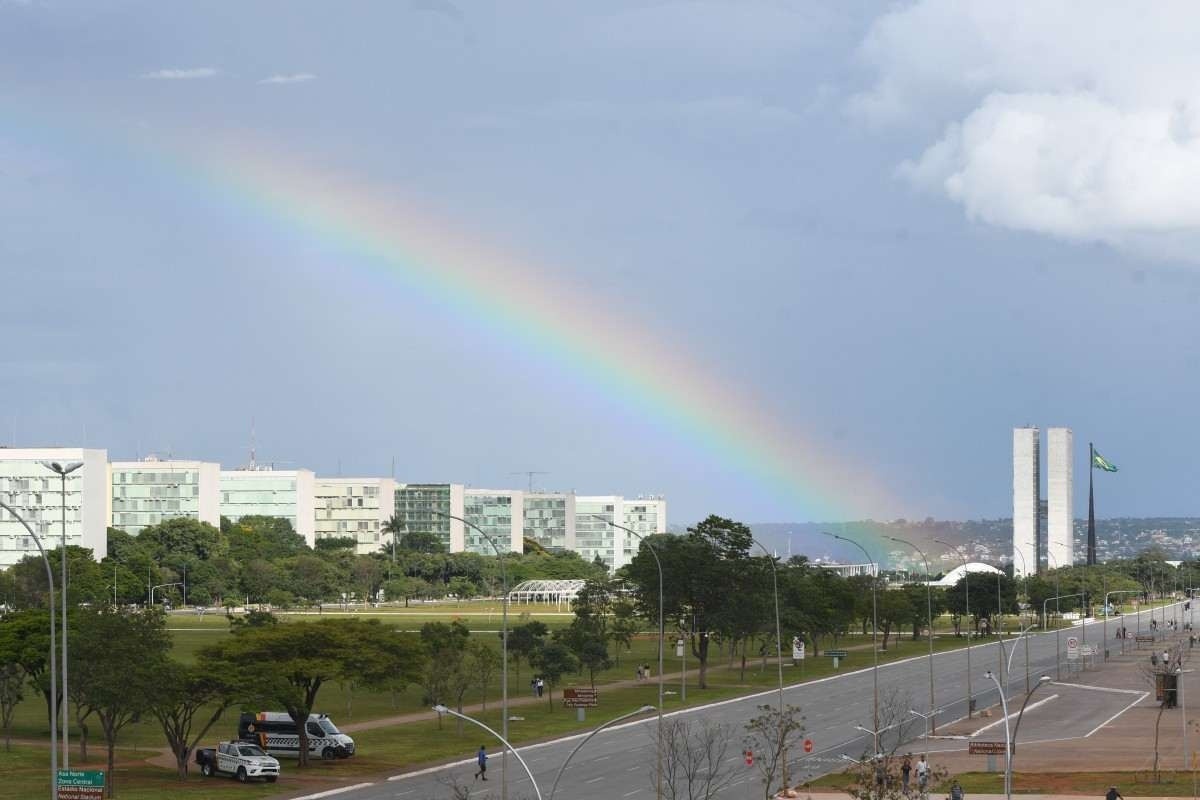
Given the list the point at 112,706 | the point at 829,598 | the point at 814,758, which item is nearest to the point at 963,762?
the point at 814,758

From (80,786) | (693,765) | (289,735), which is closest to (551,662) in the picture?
(289,735)

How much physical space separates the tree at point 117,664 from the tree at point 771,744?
26635mm

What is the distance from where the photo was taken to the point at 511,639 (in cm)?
11331

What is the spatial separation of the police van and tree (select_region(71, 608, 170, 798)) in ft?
24.1

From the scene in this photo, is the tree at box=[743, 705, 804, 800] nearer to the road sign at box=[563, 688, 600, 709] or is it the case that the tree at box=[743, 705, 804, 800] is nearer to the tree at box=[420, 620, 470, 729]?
the road sign at box=[563, 688, 600, 709]

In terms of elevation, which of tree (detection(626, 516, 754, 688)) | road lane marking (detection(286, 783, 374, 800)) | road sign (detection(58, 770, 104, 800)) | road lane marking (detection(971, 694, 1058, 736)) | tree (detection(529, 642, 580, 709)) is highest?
tree (detection(626, 516, 754, 688))

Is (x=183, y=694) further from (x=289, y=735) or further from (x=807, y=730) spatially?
(x=807, y=730)

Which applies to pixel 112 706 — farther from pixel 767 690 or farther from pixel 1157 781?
pixel 767 690

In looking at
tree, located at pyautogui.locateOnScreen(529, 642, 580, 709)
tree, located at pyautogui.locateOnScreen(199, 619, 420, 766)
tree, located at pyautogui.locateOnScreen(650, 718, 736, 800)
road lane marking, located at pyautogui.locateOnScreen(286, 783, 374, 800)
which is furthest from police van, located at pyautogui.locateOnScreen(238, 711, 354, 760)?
tree, located at pyautogui.locateOnScreen(529, 642, 580, 709)

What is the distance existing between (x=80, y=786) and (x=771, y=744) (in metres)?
33.3

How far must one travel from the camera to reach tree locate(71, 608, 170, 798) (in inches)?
2830

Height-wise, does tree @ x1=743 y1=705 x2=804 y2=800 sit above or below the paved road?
above

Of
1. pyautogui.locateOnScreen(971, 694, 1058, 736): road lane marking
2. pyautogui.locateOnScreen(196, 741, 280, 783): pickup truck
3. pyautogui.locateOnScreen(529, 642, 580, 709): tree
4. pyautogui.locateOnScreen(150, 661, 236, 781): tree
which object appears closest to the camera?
pyautogui.locateOnScreen(196, 741, 280, 783): pickup truck

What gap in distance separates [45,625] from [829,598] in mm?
86939
